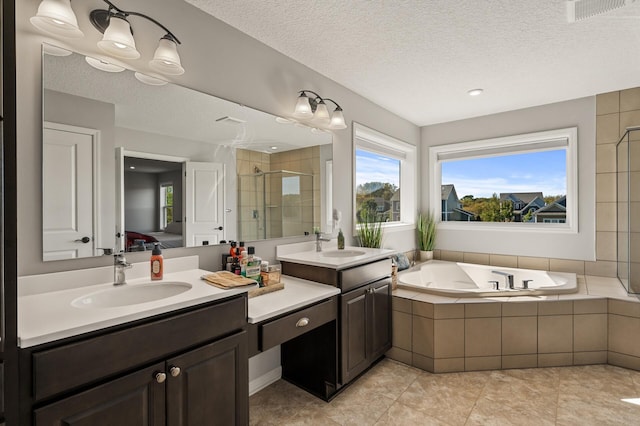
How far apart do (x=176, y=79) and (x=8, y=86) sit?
0.89m

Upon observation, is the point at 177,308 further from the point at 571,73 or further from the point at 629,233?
the point at 629,233

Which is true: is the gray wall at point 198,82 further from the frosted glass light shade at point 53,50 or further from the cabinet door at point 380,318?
the cabinet door at point 380,318

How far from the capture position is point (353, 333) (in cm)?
218

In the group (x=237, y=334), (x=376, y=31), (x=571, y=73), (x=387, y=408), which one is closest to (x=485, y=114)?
(x=571, y=73)

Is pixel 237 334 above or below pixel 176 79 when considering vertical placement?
below

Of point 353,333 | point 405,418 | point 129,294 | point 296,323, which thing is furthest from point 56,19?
point 405,418

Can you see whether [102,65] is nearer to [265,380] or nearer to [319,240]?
[319,240]

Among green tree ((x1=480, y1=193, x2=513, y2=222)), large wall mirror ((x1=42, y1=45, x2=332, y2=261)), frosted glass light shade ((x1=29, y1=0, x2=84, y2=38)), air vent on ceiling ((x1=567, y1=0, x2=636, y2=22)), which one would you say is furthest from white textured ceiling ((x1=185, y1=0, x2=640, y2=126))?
green tree ((x1=480, y1=193, x2=513, y2=222))

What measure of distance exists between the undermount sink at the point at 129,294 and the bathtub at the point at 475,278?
1977 millimetres

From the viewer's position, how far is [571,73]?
104 inches

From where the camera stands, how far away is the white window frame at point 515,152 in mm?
3312

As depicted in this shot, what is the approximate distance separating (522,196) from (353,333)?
9.05 ft

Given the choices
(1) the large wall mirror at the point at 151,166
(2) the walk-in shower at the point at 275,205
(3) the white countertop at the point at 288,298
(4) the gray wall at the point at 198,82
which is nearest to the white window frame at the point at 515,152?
(4) the gray wall at the point at 198,82

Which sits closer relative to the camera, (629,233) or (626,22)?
(626,22)
